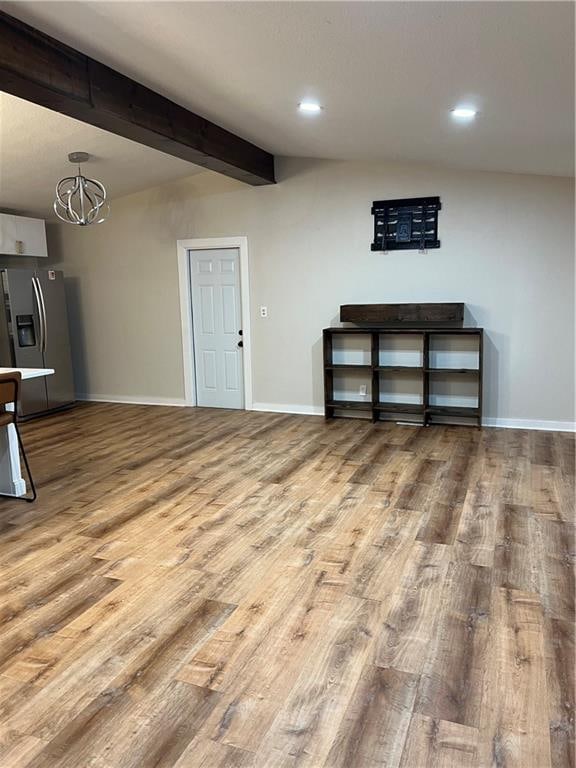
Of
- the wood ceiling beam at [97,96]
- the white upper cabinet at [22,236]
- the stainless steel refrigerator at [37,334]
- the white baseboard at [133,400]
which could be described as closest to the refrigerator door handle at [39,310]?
the stainless steel refrigerator at [37,334]

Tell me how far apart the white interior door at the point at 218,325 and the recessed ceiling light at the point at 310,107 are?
8.72 ft

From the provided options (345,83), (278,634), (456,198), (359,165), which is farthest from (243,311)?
(278,634)

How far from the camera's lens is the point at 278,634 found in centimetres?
225

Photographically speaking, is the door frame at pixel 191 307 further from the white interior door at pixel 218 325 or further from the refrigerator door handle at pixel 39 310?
the refrigerator door handle at pixel 39 310

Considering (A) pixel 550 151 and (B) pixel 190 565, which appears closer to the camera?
(B) pixel 190 565

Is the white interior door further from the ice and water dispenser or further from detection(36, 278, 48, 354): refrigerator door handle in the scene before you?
the ice and water dispenser

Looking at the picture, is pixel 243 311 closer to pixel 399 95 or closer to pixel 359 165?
pixel 359 165

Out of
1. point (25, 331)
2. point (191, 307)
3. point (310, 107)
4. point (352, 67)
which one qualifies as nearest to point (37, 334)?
point (25, 331)

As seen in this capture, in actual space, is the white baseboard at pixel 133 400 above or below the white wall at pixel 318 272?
below

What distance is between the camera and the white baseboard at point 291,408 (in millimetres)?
6250

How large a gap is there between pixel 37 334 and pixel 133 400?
4.69 ft

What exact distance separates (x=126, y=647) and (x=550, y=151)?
4.18 meters

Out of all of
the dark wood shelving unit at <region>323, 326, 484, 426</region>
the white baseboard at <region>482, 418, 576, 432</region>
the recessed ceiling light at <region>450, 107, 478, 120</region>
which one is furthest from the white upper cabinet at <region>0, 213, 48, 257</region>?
the white baseboard at <region>482, 418, 576, 432</region>

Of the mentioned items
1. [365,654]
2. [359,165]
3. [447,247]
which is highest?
[359,165]
